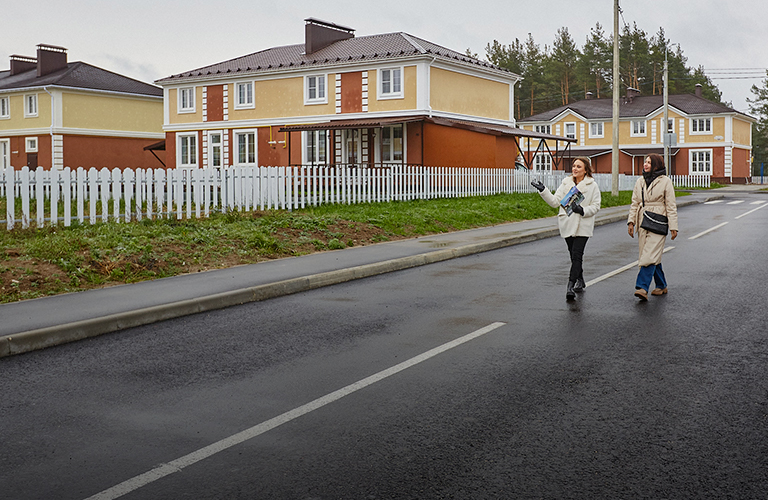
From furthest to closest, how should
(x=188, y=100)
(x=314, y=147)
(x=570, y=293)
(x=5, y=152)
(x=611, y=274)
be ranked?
(x=5, y=152) < (x=188, y=100) < (x=314, y=147) < (x=611, y=274) < (x=570, y=293)

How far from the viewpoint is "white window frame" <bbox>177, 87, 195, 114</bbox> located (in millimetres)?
42469

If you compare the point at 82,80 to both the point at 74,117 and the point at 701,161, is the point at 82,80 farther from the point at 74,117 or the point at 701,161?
the point at 701,161

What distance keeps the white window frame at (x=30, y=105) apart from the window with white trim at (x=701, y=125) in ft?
168

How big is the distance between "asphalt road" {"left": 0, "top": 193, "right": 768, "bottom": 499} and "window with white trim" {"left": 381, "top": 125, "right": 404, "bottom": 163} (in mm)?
26968

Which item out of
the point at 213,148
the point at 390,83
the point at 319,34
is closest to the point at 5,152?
the point at 213,148

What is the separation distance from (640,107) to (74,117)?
47691 millimetres

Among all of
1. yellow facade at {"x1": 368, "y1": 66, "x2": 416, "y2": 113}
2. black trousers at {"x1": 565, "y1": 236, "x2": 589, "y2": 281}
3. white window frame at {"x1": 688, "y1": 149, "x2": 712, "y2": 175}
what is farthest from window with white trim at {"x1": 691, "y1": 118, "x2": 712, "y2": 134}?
black trousers at {"x1": 565, "y1": 236, "x2": 589, "y2": 281}

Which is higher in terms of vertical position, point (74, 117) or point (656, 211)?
point (74, 117)

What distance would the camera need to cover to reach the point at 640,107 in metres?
69.4

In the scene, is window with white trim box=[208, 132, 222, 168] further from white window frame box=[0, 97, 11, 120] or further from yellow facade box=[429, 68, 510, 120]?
white window frame box=[0, 97, 11, 120]

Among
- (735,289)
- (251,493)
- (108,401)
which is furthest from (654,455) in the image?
(735,289)

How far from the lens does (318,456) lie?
14.0 feet

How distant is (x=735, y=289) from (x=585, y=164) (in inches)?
101

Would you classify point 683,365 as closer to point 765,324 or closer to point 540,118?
point 765,324
